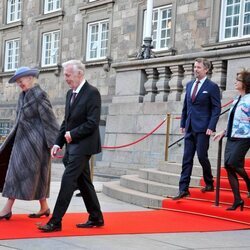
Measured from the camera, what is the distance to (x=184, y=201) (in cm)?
887

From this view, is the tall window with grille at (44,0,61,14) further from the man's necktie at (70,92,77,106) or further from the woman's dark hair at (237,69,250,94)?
the man's necktie at (70,92,77,106)

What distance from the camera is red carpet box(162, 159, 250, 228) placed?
8008 mm

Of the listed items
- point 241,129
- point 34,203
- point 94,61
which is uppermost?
point 94,61

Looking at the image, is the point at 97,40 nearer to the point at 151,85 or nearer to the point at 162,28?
the point at 162,28

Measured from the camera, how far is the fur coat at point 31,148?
7570 mm

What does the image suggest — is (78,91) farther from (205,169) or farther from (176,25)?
(176,25)

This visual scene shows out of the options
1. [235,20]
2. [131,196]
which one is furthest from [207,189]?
[235,20]

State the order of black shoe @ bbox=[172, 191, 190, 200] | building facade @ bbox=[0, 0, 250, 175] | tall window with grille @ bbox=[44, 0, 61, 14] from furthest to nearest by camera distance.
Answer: tall window with grille @ bbox=[44, 0, 61, 14], building facade @ bbox=[0, 0, 250, 175], black shoe @ bbox=[172, 191, 190, 200]

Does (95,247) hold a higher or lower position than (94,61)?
lower

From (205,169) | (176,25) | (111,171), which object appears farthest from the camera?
(176,25)

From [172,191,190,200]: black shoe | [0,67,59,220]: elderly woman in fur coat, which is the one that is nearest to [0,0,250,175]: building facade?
[172,191,190,200]: black shoe

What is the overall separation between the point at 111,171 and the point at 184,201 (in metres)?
6.17

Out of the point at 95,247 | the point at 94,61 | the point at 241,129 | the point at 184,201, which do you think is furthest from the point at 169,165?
the point at 94,61

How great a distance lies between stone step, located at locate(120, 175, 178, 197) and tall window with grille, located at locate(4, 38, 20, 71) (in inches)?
708
